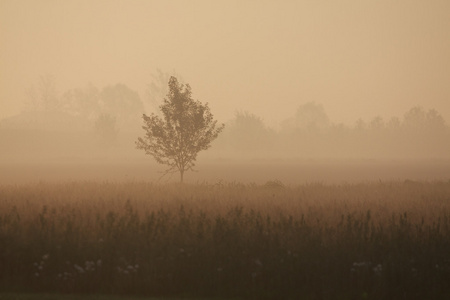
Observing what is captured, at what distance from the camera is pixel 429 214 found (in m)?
17.2

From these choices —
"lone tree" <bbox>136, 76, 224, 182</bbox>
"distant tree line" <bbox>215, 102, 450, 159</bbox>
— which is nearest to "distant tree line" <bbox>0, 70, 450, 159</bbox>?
"distant tree line" <bbox>215, 102, 450, 159</bbox>

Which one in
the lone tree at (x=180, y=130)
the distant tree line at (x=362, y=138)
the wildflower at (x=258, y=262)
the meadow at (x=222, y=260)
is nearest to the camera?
the meadow at (x=222, y=260)

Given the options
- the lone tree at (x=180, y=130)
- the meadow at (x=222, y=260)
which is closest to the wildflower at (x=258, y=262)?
the meadow at (x=222, y=260)

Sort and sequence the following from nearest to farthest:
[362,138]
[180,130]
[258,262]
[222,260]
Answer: [258,262] → [222,260] → [180,130] → [362,138]

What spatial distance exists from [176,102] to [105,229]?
18.5 meters

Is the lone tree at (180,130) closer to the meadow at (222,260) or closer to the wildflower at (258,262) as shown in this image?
the meadow at (222,260)

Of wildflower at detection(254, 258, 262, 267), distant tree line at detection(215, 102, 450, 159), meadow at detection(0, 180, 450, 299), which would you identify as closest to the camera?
meadow at detection(0, 180, 450, 299)

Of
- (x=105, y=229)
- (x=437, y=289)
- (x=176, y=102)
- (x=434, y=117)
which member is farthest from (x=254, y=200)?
(x=434, y=117)

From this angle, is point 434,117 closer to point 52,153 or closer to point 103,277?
point 52,153

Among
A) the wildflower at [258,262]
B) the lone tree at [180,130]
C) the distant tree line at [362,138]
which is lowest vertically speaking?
the wildflower at [258,262]

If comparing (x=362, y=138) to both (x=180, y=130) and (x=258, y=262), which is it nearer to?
(x=180, y=130)

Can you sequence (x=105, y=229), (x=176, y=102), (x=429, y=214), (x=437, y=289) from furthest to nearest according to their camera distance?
(x=176, y=102) < (x=429, y=214) < (x=105, y=229) < (x=437, y=289)

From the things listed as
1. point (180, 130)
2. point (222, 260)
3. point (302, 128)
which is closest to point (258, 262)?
point (222, 260)

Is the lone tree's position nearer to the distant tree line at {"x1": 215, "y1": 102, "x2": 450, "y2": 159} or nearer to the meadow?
the meadow
